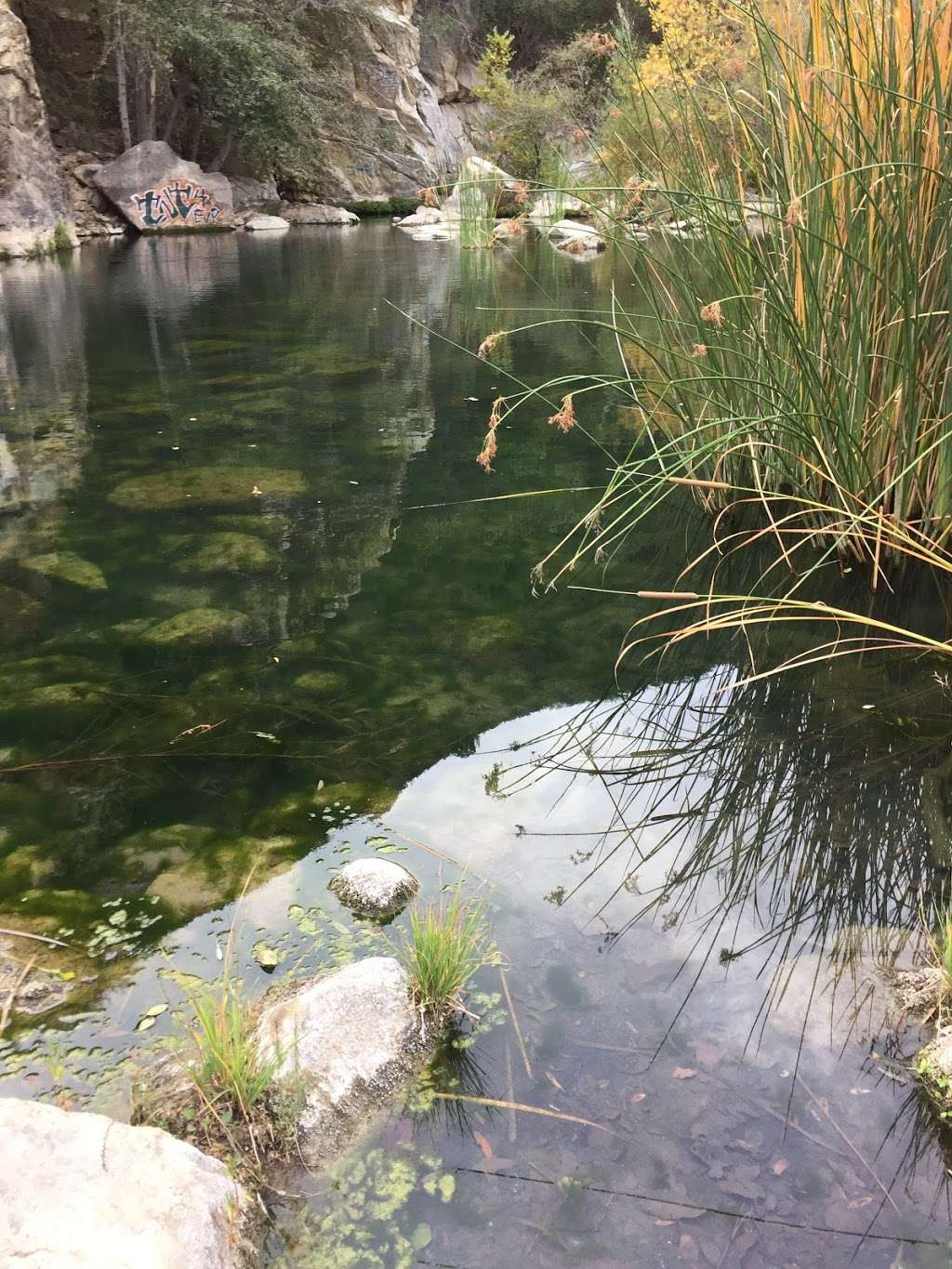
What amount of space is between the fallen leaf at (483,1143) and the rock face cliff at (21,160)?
12025mm

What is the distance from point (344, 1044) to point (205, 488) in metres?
2.79

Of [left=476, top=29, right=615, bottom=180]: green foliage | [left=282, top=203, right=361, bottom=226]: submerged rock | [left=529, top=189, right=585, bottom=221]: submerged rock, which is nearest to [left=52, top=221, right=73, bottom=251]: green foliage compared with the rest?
[left=529, top=189, right=585, bottom=221]: submerged rock

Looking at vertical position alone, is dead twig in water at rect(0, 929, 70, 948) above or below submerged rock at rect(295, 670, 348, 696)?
below

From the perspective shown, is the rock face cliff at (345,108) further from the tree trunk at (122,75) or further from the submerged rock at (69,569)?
the submerged rock at (69,569)

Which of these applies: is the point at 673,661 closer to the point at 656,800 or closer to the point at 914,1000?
the point at 656,800

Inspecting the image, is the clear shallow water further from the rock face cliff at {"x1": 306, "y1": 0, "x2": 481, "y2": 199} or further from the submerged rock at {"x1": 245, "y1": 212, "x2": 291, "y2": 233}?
the rock face cliff at {"x1": 306, "y1": 0, "x2": 481, "y2": 199}

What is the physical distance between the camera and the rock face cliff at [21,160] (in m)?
11.4

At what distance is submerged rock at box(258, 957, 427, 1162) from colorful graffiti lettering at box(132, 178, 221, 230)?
15.3 metres

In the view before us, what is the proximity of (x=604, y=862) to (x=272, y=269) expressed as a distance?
381 inches

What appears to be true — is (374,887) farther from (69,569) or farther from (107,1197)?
(69,569)

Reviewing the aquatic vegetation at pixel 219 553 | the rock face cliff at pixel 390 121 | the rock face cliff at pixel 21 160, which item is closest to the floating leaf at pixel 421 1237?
the aquatic vegetation at pixel 219 553

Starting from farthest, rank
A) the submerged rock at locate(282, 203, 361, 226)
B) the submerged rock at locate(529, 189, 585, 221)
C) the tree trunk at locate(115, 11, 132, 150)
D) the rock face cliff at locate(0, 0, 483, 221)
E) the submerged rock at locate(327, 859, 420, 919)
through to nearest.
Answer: the submerged rock at locate(282, 203, 361, 226), the tree trunk at locate(115, 11, 132, 150), the rock face cliff at locate(0, 0, 483, 221), the submerged rock at locate(529, 189, 585, 221), the submerged rock at locate(327, 859, 420, 919)

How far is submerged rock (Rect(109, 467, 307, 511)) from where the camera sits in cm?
363

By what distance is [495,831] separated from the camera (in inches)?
74.5
